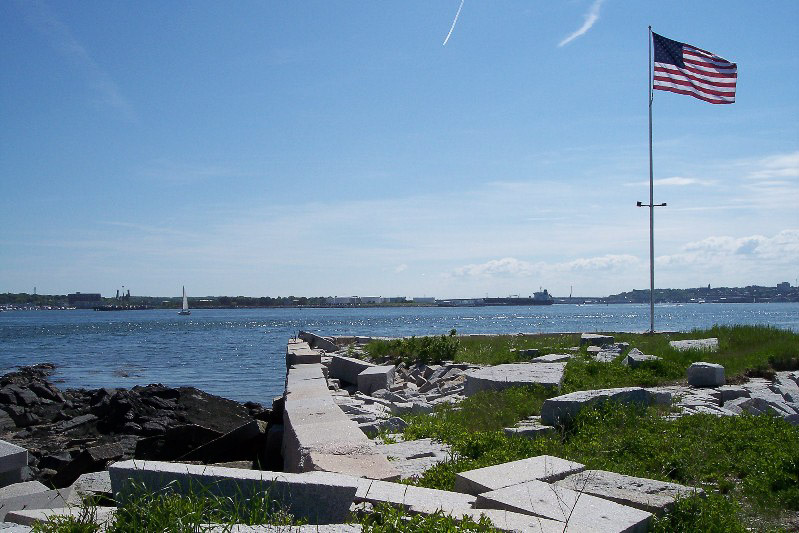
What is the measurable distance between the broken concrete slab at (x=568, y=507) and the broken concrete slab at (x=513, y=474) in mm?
199

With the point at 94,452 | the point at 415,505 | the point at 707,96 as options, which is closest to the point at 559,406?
the point at 415,505

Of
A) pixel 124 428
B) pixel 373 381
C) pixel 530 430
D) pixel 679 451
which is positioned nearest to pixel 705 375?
pixel 530 430

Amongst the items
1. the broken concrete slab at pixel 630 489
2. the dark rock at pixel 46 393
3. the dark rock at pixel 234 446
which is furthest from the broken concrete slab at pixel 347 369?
the broken concrete slab at pixel 630 489

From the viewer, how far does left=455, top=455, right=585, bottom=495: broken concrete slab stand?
462cm

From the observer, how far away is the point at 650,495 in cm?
453

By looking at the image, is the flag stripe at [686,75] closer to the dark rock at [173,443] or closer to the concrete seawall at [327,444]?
the concrete seawall at [327,444]

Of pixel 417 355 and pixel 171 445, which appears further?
pixel 417 355

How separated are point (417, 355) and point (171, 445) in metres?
7.57

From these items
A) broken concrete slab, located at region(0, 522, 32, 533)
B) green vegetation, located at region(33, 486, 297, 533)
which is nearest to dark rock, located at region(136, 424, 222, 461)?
green vegetation, located at region(33, 486, 297, 533)

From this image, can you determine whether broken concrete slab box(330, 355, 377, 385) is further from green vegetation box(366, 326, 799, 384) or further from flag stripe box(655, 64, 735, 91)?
flag stripe box(655, 64, 735, 91)

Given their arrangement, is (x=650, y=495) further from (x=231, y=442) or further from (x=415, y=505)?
(x=231, y=442)

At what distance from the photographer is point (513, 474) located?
482 centimetres

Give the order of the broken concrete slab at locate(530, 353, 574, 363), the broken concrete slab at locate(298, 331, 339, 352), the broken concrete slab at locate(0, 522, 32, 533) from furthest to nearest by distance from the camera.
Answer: the broken concrete slab at locate(298, 331, 339, 352) < the broken concrete slab at locate(530, 353, 574, 363) < the broken concrete slab at locate(0, 522, 32, 533)

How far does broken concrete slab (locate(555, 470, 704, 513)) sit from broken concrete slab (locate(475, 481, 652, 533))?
179 millimetres
